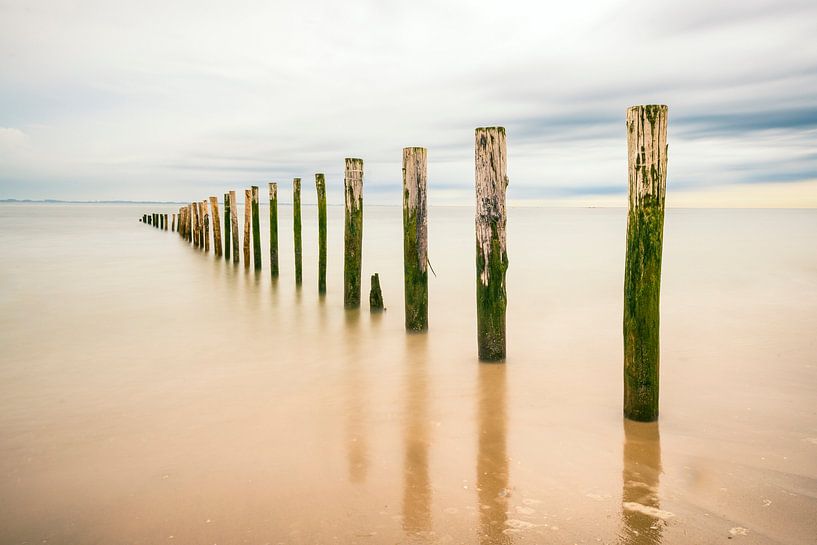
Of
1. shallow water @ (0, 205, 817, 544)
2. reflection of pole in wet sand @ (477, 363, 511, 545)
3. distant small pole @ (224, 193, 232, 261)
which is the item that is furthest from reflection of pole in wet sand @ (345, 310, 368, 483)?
distant small pole @ (224, 193, 232, 261)

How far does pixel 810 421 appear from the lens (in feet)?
13.4

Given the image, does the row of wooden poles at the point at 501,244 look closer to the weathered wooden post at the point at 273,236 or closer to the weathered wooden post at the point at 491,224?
the weathered wooden post at the point at 491,224

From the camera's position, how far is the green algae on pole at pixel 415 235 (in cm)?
685

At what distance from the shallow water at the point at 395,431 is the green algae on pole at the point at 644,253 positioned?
273 mm

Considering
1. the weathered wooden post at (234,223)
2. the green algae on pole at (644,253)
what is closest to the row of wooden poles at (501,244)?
the green algae on pole at (644,253)

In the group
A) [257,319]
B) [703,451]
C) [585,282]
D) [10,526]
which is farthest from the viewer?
[585,282]

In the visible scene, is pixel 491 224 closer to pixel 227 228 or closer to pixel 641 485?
pixel 641 485

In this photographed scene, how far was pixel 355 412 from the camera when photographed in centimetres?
444

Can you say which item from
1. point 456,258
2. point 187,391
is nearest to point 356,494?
point 187,391

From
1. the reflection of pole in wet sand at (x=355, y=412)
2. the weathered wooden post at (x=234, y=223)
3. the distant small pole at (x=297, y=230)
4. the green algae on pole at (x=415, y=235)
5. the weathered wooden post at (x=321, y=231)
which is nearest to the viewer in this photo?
the reflection of pole in wet sand at (x=355, y=412)

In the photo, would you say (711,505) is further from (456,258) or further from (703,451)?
(456,258)

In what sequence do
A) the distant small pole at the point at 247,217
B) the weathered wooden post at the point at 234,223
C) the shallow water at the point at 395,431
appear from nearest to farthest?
the shallow water at the point at 395,431 < the distant small pole at the point at 247,217 < the weathered wooden post at the point at 234,223

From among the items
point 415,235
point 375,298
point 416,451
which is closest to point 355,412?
point 416,451

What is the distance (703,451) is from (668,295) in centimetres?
739
